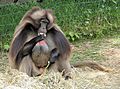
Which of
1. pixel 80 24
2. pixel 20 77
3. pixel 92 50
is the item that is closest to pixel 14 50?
pixel 20 77

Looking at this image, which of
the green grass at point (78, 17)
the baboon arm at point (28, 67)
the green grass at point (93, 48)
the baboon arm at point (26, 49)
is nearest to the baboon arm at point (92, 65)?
the green grass at point (93, 48)

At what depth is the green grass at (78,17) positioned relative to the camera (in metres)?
9.56

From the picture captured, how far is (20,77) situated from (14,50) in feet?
2.59

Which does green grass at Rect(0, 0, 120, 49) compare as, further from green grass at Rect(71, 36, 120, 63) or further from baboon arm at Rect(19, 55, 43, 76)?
baboon arm at Rect(19, 55, 43, 76)

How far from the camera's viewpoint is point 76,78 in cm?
Result: 720

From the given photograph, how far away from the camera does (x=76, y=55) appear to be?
8766 mm

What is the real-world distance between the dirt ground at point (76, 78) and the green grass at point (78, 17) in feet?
2.71

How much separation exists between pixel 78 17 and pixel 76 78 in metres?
3.20

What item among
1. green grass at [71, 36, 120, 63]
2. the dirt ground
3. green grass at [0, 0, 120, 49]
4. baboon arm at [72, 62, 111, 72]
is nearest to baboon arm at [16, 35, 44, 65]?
the dirt ground

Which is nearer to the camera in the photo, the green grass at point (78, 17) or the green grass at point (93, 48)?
the green grass at point (93, 48)

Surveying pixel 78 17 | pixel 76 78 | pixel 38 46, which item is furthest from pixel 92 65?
pixel 78 17

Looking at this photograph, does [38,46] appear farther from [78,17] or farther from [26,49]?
[78,17]

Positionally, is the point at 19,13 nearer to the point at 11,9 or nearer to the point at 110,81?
the point at 11,9

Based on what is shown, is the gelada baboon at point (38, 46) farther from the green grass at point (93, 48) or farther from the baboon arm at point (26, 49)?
the green grass at point (93, 48)
